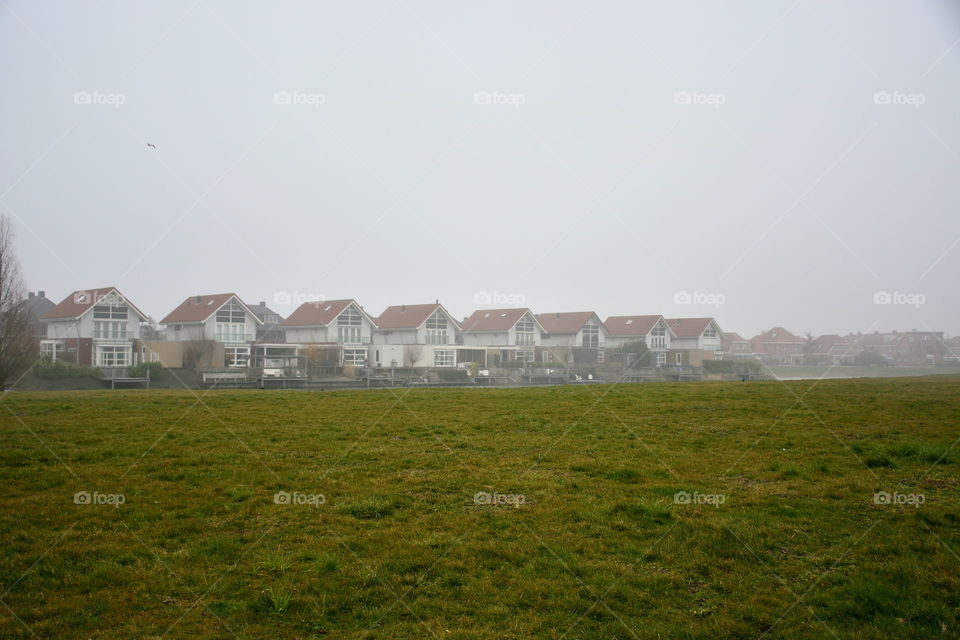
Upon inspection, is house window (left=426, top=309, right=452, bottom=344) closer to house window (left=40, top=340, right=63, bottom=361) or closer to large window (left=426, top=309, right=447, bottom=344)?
large window (left=426, top=309, right=447, bottom=344)

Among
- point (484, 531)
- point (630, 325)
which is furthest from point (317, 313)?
point (484, 531)

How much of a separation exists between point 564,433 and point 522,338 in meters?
60.0

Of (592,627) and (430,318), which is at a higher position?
(430,318)

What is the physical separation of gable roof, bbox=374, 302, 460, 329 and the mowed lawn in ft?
189

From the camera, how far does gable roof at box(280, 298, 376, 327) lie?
7075cm

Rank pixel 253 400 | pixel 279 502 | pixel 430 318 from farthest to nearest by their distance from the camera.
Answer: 1. pixel 430 318
2. pixel 253 400
3. pixel 279 502

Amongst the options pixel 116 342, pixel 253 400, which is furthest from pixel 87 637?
pixel 116 342

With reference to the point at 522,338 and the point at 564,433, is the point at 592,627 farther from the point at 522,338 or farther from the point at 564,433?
the point at 522,338

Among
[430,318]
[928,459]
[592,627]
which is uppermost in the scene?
[430,318]

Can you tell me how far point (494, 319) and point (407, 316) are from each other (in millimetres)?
10800

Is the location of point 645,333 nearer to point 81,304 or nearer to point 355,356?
point 355,356

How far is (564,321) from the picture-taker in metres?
78.9

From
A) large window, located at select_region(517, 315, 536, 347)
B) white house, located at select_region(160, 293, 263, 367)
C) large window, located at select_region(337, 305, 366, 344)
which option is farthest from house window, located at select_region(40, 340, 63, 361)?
large window, located at select_region(517, 315, 536, 347)

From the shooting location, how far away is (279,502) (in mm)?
9594
